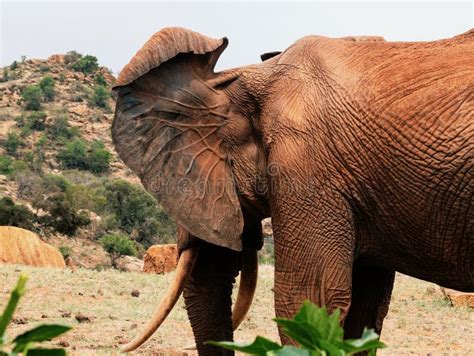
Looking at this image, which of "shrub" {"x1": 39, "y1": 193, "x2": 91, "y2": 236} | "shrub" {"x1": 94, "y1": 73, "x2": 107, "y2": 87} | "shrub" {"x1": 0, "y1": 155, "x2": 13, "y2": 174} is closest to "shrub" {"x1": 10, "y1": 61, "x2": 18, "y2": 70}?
"shrub" {"x1": 94, "y1": 73, "x2": 107, "y2": 87}

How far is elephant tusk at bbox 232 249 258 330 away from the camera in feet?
15.8

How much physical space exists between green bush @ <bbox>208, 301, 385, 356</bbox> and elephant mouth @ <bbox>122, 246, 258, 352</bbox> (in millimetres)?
3220

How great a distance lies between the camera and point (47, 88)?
48312 millimetres

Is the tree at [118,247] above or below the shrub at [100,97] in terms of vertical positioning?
below

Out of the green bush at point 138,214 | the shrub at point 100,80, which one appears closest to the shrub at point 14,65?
the shrub at point 100,80

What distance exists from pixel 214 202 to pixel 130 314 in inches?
185

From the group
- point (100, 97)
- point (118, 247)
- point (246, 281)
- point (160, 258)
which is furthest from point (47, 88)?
point (246, 281)

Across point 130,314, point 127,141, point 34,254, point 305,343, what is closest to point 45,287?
point 130,314

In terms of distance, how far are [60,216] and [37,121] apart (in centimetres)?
1935

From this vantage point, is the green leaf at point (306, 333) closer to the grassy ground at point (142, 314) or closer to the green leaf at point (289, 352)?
the green leaf at point (289, 352)

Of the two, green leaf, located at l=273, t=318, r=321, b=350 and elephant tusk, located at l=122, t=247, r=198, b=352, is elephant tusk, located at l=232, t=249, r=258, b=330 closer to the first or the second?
elephant tusk, located at l=122, t=247, r=198, b=352

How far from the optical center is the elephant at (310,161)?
3.88m

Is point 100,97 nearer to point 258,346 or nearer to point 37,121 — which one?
point 37,121

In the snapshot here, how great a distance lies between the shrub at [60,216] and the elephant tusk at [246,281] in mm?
20375
